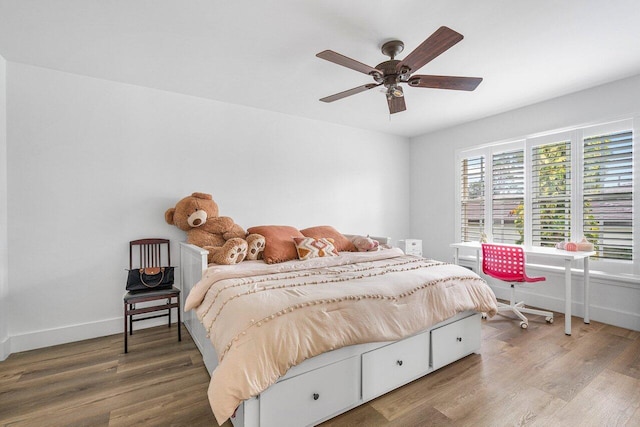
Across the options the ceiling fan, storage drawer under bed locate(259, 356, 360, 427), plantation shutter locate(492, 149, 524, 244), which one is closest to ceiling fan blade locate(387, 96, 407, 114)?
→ the ceiling fan

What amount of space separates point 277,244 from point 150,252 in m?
1.30

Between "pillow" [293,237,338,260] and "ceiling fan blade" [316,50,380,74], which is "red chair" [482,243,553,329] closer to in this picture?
"pillow" [293,237,338,260]

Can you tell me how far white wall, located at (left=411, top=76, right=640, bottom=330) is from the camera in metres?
2.94

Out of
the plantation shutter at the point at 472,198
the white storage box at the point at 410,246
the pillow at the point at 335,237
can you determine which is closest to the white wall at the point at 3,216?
the pillow at the point at 335,237

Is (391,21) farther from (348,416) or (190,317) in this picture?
(190,317)

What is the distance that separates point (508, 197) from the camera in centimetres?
385

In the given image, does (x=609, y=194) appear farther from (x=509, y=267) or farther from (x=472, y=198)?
(x=472, y=198)

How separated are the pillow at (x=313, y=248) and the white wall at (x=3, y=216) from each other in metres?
2.42

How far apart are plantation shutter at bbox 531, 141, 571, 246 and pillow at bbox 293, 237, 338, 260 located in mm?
2531

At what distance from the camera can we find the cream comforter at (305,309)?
137 centimetres

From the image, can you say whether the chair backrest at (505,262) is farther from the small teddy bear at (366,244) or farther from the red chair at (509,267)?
the small teddy bear at (366,244)

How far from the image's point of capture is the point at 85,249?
2742mm

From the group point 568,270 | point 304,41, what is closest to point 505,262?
point 568,270

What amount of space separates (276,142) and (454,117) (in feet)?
7.96
